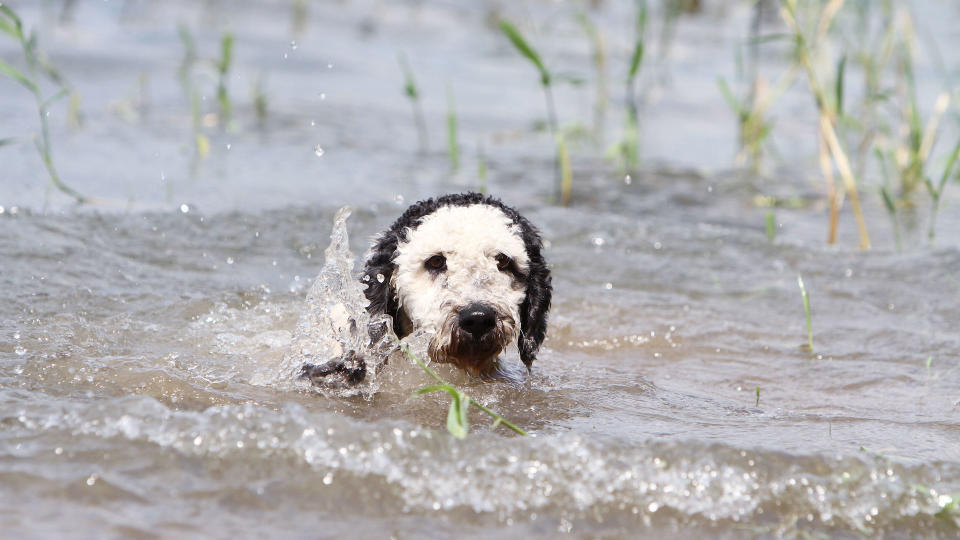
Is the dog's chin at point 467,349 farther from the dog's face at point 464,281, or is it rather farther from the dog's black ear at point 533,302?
the dog's black ear at point 533,302

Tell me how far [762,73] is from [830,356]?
392 inches

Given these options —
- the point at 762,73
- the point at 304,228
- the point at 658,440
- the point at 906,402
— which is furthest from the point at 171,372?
the point at 762,73

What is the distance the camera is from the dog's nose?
428 centimetres

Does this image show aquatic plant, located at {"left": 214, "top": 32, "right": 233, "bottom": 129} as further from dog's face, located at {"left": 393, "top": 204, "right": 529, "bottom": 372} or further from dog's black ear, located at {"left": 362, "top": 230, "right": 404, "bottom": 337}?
dog's face, located at {"left": 393, "top": 204, "right": 529, "bottom": 372}

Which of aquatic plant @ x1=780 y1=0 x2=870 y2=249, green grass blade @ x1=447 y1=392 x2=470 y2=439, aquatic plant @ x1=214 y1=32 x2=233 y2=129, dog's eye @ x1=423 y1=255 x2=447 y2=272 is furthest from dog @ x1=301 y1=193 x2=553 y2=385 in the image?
aquatic plant @ x1=214 y1=32 x2=233 y2=129

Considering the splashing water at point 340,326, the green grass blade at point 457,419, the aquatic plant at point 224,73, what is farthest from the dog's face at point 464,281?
the aquatic plant at point 224,73

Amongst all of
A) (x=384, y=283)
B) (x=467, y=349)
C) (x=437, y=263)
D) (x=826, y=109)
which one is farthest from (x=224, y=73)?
(x=467, y=349)

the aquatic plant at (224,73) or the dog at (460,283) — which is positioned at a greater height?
the aquatic plant at (224,73)

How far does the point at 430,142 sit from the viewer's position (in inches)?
431

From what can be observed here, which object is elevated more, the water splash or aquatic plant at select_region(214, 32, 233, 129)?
aquatic plant at select_region(214, 32, 233, 129)

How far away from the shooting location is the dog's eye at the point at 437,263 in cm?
456

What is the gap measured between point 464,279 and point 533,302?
494mm

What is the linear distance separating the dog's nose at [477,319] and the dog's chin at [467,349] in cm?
3

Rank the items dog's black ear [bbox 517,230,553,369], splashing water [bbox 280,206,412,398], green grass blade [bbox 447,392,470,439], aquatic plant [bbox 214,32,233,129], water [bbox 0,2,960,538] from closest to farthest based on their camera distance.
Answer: water [bbox 0,2,960,538] < green grass blade [bbox 447,392,470,439] < splashing water [bbox 280,206,412,398] < dog's black ear [bbox 517,230,553,369] < aquatic plant [bbox 214,32,233,129]
